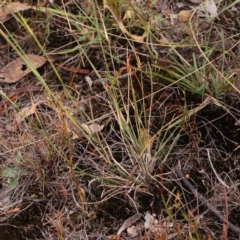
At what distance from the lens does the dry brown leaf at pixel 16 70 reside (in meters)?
1.61

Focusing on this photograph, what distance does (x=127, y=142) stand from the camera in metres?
1.32

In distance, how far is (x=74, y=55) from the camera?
1667 mm

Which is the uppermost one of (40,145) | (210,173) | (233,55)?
(40,145)

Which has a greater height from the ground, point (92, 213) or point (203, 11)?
point (203, 11)

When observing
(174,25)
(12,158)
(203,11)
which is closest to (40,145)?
(12,158)

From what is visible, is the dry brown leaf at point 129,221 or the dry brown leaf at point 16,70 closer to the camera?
the dry brown leaf at point 129,221

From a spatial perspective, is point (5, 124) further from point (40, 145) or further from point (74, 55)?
point (74, 55)

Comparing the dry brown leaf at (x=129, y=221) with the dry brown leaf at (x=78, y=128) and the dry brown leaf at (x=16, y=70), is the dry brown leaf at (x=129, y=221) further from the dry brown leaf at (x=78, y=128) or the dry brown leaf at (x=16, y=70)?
the dry brown leaf at (x=16, y=70)

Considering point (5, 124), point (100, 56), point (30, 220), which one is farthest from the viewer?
point (100, 56)

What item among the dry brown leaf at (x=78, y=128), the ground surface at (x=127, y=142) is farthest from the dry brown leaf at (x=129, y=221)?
the dry brown leaf at (x=78, y=128)

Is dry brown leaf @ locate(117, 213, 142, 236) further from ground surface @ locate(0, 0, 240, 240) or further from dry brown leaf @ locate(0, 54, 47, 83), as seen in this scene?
dry brown leaf @ locate(0, 54, 47, 83)

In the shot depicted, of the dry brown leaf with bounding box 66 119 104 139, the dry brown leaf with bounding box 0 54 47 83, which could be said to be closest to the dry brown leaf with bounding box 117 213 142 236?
the dry brown leaf with bounding box 66 119 104 139

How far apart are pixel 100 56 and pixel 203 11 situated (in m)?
0.45

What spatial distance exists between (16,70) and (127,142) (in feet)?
1.82
